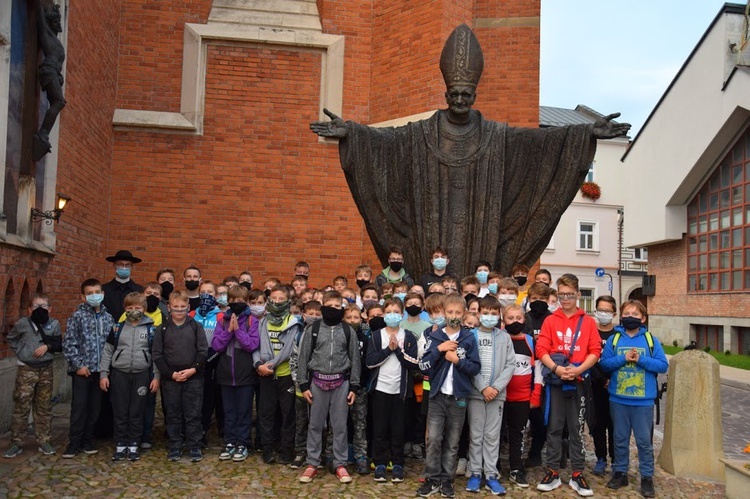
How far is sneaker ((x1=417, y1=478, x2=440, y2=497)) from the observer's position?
17.2 feet

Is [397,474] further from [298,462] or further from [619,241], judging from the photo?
[619,241]

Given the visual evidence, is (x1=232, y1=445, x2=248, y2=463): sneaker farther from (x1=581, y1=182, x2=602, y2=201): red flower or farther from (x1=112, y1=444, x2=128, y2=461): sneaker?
(x1=581, y1=182, x2=602, y2=201): red flower

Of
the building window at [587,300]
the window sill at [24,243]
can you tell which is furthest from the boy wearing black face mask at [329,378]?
the building window at [587,300]

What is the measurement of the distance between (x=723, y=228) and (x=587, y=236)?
13.8 metres

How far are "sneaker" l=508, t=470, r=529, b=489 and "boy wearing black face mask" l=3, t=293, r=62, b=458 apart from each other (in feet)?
13.1

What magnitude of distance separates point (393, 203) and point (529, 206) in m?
1.41

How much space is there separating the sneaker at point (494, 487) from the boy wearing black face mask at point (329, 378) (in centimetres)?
117

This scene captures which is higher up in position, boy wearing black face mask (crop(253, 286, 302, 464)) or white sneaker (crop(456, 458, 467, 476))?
boy wearing black face mask (crop(253, 286, 302, 464))

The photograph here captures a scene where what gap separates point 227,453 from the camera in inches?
245

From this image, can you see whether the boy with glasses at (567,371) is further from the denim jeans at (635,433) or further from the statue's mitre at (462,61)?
the statue's mitre at (462,61)

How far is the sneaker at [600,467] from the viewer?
19.9 ft

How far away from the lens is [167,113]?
12594 millimetres

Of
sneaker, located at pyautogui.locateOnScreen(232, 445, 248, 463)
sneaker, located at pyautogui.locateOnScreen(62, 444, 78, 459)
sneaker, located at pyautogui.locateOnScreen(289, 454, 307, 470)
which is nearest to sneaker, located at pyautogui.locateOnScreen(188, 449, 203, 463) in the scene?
sneaker, located at pyautogui.locateOnScreen(232, 445, 248, 463)

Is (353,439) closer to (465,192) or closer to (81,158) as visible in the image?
(465,192)
